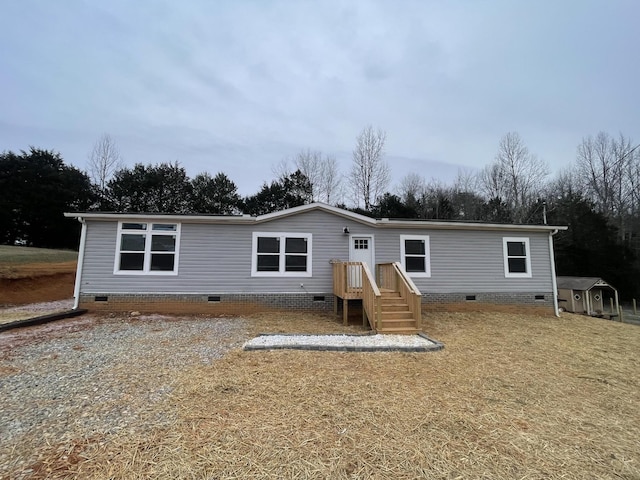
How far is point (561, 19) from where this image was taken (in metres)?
11.2

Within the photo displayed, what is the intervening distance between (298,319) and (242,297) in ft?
7.10

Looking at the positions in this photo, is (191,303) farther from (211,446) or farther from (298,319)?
(211,446)

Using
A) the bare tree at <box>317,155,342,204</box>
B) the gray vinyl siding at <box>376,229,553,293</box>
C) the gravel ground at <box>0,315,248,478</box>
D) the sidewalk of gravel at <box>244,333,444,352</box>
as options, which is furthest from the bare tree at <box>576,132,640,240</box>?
the gravel ground at <box>0,315,248,478</box>

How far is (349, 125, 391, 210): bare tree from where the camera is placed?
23.5 metres

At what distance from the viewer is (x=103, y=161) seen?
2520 centimetres

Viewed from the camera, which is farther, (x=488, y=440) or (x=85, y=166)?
(x=85, y=166)

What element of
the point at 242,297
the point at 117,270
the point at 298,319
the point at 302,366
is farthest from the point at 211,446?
the point at 117,270

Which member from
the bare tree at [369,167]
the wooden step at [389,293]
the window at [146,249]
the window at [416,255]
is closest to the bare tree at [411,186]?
the bare tree at [369,167]

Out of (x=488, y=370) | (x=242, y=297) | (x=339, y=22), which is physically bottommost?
(x=488, y=370)

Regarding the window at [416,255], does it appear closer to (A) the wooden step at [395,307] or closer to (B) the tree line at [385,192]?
(A) the wooden step at [395,307]

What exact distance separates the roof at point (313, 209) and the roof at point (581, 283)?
398 inches

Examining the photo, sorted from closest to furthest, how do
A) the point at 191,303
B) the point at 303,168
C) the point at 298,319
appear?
the point at 298,319 < the point at 191,303 < the point at 303,168

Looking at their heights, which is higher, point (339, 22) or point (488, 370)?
point (339, 22)

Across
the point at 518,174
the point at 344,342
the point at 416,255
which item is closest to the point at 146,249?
the point at 344,342
